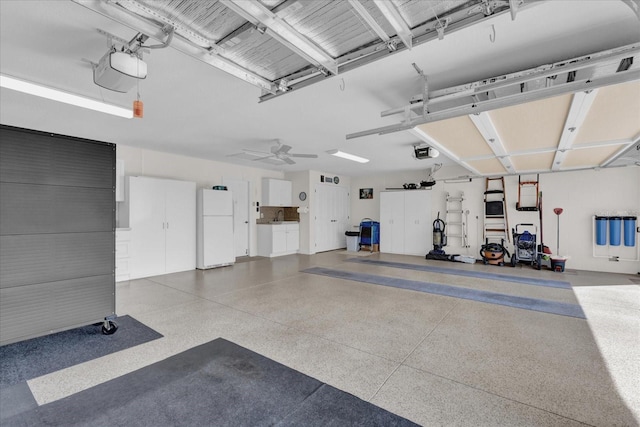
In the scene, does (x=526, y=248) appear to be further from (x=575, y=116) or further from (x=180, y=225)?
(x=180, y=225)

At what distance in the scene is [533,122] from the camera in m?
3.42

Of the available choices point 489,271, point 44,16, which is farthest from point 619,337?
point 44,16

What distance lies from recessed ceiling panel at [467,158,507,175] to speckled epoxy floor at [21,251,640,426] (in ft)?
8.16

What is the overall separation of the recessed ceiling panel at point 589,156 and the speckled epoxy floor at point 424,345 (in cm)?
240

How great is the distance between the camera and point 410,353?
2.72 m

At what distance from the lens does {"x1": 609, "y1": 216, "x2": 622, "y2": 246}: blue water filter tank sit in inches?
254

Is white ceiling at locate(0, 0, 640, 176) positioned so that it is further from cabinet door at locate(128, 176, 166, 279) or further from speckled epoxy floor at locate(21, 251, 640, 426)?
speckled epoxy floor at locate(21, 251, 640, 426)

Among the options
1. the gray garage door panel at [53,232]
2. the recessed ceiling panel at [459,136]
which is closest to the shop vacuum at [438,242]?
the recessed ceiling panel at [459,136]

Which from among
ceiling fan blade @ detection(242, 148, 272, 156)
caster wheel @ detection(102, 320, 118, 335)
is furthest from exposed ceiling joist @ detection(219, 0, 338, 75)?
ceiling fan blade @ detection(242, 148, 272, 156)

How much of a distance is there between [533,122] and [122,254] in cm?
700

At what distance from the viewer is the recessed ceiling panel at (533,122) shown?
113 inches

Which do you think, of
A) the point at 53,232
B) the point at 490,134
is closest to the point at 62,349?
the point at 53,232

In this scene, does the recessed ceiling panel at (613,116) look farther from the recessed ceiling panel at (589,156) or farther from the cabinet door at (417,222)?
the cabinet door at (417,222)

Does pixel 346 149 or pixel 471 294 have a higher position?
pixel 346 149
